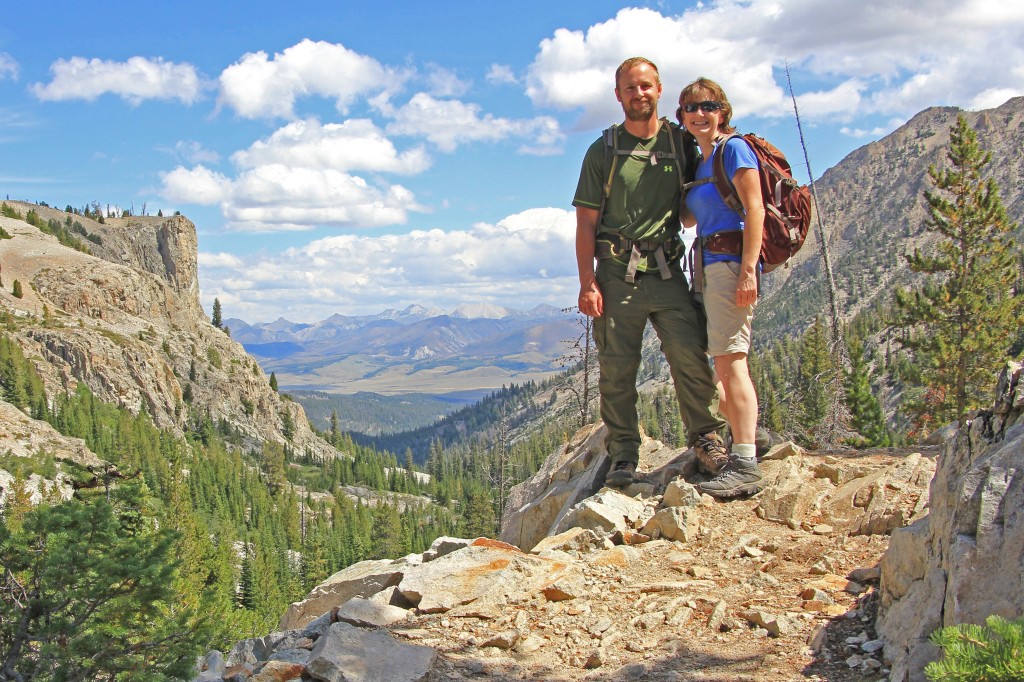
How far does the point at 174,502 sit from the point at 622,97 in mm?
64948

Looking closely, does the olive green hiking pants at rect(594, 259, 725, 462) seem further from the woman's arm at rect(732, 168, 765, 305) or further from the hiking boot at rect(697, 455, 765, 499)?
the woman's arm at rect(732, 168, 765, 305)

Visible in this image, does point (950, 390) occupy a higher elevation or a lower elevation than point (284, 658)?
lower

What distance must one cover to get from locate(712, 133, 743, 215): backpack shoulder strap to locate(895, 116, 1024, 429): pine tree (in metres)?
22.3

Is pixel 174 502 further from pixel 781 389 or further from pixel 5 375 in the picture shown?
pixel 781 389

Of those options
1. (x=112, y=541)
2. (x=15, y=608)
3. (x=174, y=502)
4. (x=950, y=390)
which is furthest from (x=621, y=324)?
(x=174, y=502)

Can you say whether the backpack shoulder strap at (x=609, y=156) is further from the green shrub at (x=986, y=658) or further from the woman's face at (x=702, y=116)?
the green shrub at (x=986, y=658)

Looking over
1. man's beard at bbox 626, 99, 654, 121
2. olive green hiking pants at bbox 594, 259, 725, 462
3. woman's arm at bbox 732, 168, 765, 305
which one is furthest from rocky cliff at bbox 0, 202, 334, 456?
woman's arm at bbox 732, 168, 765, 305

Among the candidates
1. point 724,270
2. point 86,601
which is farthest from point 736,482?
point 86,601

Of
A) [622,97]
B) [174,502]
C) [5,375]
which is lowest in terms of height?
[174,502]

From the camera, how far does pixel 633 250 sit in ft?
22.8

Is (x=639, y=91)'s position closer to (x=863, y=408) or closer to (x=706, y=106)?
(x=706, y=106)

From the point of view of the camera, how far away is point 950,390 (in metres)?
25.6

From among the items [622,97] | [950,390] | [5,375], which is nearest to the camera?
[622,97]

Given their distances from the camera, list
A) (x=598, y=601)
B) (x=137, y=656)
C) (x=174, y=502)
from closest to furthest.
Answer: (x=598, y=601), (x=137, y=656), (x=174, y=502)
